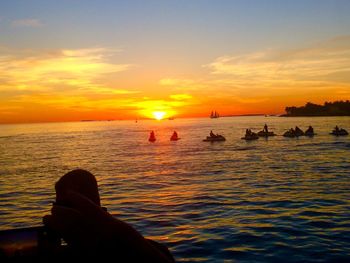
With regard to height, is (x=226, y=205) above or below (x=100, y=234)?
below

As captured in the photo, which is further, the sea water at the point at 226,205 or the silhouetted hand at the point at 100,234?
the sea water at the point at 226,205

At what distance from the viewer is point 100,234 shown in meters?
2.18

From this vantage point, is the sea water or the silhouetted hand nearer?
the silhouetted hand

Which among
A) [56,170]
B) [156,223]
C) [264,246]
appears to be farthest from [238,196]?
[56,170]

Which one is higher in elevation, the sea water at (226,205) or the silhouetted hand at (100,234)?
the silhouetted hand at (100,234)

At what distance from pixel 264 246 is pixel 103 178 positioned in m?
22.4

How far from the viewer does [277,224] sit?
16594mm

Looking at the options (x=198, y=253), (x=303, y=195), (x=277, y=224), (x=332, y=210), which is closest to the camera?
(x=198, y=253)

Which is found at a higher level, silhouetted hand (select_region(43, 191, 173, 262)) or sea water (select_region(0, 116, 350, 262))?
silhouetted hand (select_region(43, 191, 173, 262))

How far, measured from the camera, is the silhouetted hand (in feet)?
7.07

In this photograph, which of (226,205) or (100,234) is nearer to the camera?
(100,234)

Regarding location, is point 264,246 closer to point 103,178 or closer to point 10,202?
point 10,202

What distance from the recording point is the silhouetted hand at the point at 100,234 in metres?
2.16

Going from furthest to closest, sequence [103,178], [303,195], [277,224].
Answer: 1. [103,178]
2. [303,195]
3. [277,224]
